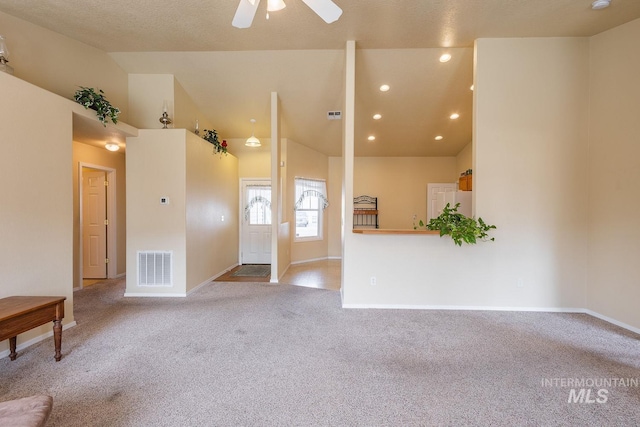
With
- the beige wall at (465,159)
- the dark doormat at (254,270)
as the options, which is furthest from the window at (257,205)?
the beige wall at (465,159)

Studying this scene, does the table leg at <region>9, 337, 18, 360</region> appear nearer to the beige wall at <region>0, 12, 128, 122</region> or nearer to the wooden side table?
the wooden side table

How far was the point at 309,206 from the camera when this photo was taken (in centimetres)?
697

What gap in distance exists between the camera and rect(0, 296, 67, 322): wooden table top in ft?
6.57

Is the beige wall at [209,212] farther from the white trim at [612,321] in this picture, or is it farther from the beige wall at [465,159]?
the beige wall at [465,159]

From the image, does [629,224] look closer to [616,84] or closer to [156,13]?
[616,84]

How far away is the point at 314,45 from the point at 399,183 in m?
4.57

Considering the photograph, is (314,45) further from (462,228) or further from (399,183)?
(399,183)

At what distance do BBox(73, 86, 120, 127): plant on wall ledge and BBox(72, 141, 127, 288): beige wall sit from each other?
1467mm

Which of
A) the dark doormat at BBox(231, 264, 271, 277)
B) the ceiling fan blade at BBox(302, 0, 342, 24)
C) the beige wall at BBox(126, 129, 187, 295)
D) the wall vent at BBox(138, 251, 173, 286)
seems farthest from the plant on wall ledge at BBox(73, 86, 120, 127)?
the dark doormat at BBox(231, 264, 271, 277)

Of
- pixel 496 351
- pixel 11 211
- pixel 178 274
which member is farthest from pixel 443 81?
pixel 11 211

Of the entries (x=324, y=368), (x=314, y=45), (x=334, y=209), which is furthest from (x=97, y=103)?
(x=334, y=209)

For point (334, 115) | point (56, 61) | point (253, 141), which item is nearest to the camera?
point (56, 61)

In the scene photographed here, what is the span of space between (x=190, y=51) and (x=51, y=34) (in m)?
1.49

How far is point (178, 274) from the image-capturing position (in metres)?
4.03
